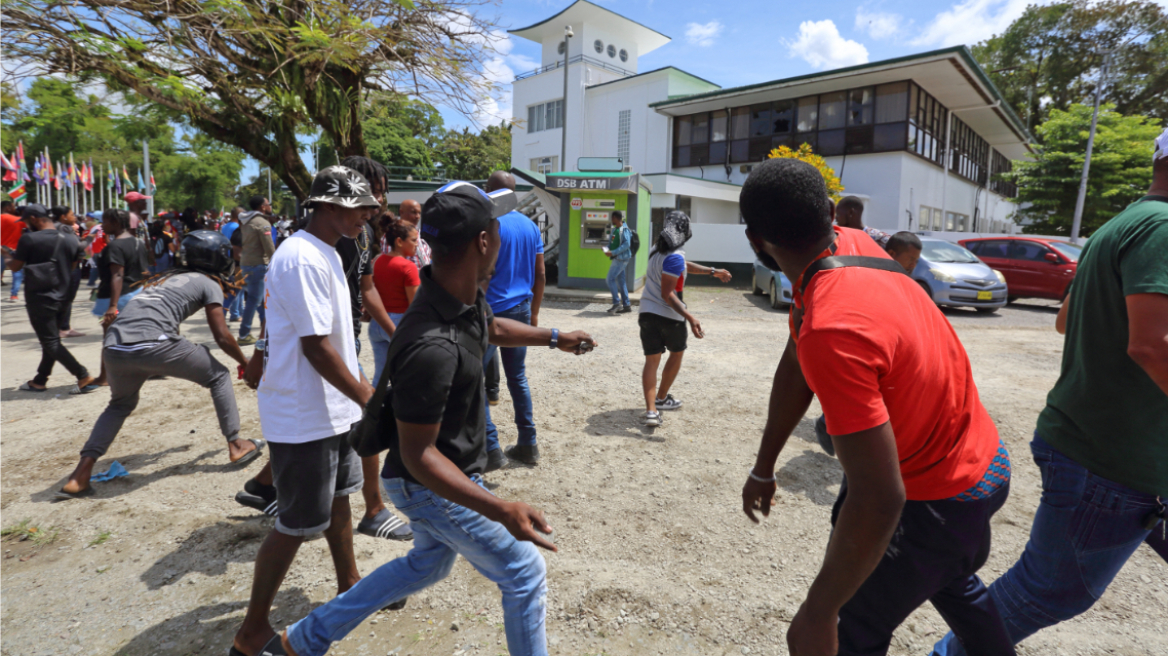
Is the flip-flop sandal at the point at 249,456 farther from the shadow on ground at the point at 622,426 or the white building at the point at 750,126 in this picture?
the white building at the point at 750,126

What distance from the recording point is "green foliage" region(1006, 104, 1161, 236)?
76.0 ft

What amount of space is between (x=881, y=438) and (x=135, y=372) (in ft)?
13.7

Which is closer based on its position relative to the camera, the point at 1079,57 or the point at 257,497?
the point at 257,497

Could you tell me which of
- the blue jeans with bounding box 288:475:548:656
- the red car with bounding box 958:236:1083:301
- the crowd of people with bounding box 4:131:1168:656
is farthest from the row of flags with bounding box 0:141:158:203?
the blue jeans with bounding box 288:475:548:656

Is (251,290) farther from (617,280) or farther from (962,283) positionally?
(962,283)

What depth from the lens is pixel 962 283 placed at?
12.3 m

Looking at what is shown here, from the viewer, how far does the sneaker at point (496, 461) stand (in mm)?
4242

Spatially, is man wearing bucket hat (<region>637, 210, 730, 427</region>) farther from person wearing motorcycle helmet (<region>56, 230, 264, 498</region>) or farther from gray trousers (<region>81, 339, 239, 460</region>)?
gray trousers (<region>81, 339, 239, 460</region>)

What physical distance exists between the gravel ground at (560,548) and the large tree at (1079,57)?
34.8 m

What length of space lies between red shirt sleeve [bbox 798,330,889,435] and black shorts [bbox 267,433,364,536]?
1912 millimetres

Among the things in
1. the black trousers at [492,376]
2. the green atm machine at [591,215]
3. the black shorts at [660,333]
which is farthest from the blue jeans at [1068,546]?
the green atm machine at [591,215]

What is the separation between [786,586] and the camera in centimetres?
299

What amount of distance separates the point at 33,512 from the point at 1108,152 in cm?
3085

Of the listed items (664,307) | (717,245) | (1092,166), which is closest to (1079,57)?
(1092,166)
